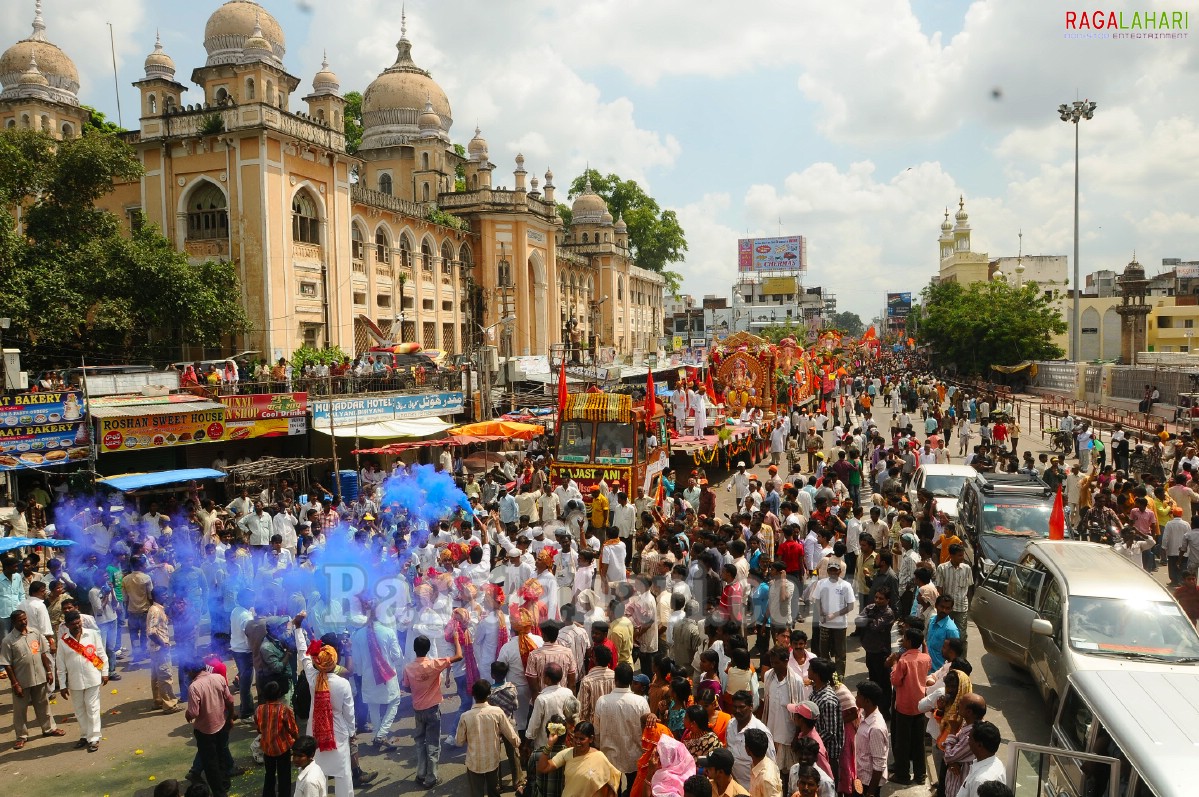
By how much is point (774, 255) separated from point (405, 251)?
9489cm

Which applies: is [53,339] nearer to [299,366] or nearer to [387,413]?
[299,366]

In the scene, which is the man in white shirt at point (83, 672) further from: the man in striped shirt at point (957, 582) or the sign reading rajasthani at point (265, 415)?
the sign reading rajasthani at point (265, 415)

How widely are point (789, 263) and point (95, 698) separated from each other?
405 ft

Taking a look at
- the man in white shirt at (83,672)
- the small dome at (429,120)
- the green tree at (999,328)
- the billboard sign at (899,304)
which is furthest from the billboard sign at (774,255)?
the man in white shirt at (83,672)

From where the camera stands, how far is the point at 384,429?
68.9 feet

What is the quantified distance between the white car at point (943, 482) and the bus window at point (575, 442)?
5.88 m

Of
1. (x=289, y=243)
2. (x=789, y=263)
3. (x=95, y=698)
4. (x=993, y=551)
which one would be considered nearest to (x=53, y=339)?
(x=289, y=243)

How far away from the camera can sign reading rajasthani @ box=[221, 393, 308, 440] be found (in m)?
19.6

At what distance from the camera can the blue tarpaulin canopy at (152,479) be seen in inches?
577

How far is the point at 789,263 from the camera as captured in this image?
126 meters

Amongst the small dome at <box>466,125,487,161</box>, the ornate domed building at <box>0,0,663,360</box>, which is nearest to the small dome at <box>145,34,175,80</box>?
the ornate domed building at <box>0,0,663,360</box>

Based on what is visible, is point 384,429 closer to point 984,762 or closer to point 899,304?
point 984,762

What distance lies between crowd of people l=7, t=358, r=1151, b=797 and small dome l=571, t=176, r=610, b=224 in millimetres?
50828

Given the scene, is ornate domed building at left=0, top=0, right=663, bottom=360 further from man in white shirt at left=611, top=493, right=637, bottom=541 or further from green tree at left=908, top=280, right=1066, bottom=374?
green tree at left=908, top=280, right=1066, bottom=374
